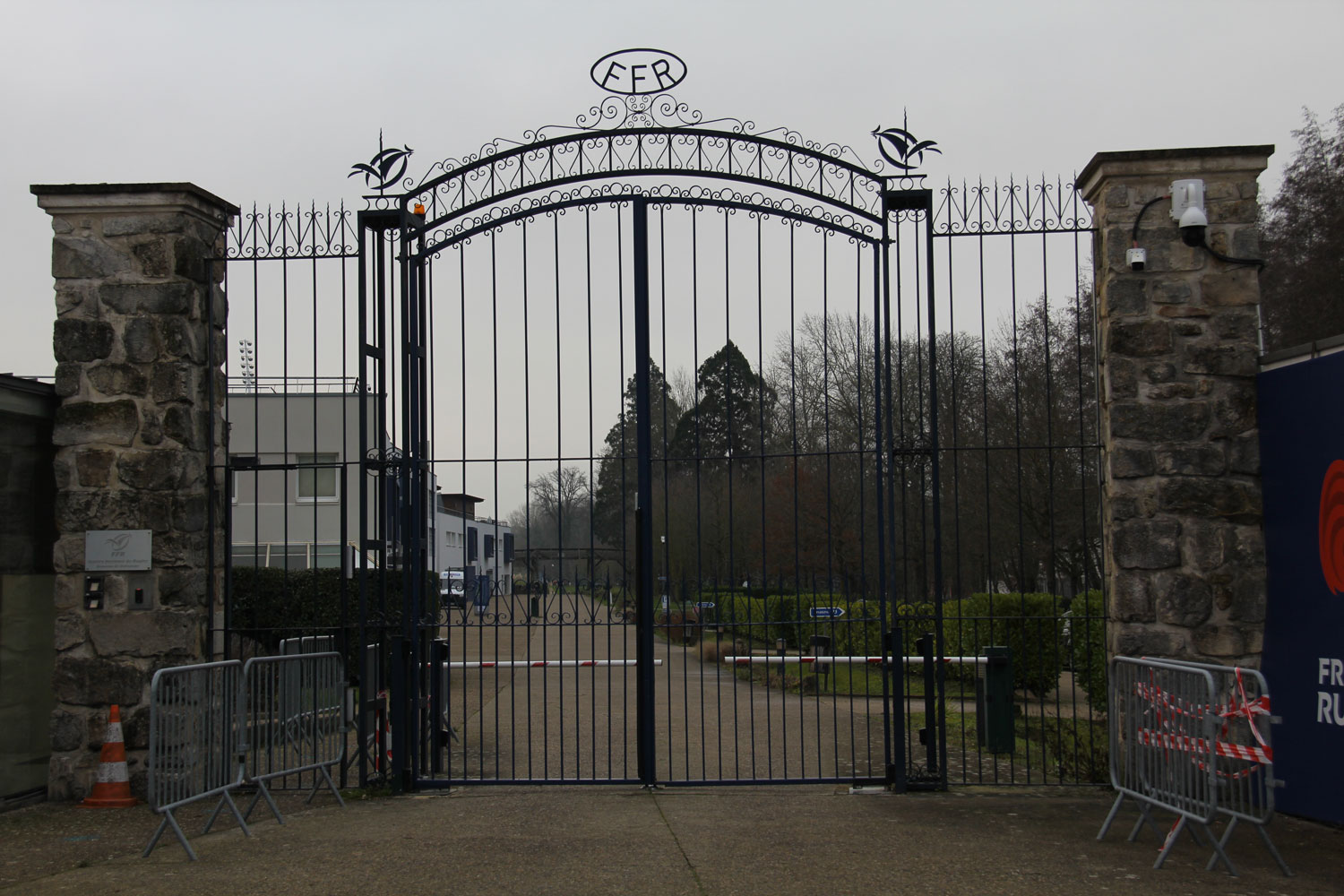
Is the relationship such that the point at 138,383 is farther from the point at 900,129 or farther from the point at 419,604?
the point at 900,129

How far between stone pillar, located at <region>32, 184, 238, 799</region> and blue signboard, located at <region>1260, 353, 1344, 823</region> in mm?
6975

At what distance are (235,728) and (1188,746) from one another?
5295 mm

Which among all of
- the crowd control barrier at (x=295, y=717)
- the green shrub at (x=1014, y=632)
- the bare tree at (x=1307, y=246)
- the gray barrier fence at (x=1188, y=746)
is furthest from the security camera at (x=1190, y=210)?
the bare tree at (x=1307, y=246)

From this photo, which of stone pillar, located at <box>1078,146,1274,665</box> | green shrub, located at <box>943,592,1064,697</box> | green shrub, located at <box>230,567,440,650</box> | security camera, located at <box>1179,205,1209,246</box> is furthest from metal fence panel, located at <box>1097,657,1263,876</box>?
green shrub, located at <box>230,567,440,650</box>

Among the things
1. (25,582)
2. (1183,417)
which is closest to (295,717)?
(25,582)

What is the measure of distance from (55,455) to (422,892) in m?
4.48

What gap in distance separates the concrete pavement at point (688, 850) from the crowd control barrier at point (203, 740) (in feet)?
0.96

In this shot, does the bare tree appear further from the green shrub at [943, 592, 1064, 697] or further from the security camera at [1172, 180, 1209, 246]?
the security camera at [1172, 180, 1209, 246]

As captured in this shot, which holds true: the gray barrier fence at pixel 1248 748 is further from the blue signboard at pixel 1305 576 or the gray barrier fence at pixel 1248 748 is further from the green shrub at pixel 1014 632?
the green shrub at pixel 1014 632

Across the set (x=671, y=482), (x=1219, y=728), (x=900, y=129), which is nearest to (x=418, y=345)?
(x=900, y=129)

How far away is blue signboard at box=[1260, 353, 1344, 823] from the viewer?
260 inches

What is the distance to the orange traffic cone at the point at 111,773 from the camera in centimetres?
757

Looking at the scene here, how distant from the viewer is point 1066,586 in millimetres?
25828

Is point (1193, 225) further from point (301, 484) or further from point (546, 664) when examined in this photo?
point (301, 484)
